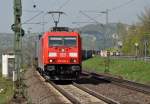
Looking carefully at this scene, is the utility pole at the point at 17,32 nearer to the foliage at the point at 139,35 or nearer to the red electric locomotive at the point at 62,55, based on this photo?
the red electric locomotive at the point at 62,55

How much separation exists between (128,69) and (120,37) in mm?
76826

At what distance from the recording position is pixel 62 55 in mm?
33156

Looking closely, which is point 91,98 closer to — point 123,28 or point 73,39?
point 73,39

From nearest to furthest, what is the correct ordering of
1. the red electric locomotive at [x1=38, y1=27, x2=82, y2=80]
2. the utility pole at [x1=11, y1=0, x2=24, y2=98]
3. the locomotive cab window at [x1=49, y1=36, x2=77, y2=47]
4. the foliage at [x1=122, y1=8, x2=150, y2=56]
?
1. the utility pole at [x1=11, y1=0, x2=24, y2=98]
2. the red electric locomotive at [x1=38, y1=27, x2=82, y2=80]
3. the locomotive cab window at [x1=49, y1=36, x2=77, y2=47]
4. the foliage at [x1=122, y1=8, x2=150, y2=56]

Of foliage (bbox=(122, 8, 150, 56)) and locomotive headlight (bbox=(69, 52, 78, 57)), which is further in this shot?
foliage (bbox=(122, 8, 150, 56))

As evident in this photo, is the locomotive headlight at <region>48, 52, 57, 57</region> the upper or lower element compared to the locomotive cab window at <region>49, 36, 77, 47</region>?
lower

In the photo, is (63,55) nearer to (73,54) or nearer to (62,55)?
(62,55)

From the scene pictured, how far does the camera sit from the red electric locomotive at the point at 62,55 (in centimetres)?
3312

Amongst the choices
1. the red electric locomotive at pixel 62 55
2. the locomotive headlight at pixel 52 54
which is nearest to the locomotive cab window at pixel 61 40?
the red electric locomotive at pixel 62 55

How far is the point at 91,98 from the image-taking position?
22766 mm

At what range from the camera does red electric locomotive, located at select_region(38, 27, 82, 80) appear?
3312 centimetres

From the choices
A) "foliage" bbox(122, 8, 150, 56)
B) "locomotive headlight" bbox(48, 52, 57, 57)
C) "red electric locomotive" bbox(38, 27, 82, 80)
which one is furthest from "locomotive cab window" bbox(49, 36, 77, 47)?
"foliage" bbox(122, 8, 150, 56)

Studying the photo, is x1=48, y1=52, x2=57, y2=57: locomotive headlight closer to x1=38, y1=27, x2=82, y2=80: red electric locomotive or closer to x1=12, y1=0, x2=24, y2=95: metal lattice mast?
x1=38, y1=27, x2=82, y2=80: red electric locomotive

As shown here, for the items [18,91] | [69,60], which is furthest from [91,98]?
[69,60]
